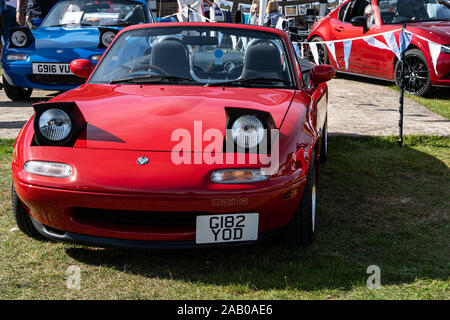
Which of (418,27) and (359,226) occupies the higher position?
(418,27)

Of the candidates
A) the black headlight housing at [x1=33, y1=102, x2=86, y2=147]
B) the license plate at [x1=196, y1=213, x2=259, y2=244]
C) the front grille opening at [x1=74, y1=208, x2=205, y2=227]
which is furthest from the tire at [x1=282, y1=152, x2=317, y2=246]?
the black headlight housing at [x1=33, y1=102, x2=86, y2=147]

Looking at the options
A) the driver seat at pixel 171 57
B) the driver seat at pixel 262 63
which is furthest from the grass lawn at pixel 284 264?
the driver seat at pixel 171 57

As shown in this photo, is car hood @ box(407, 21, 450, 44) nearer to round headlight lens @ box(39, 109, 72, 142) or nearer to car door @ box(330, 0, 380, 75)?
car door @ box(330, 0, 380, 75)

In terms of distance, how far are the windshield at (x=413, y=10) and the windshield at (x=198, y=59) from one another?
5.17 m

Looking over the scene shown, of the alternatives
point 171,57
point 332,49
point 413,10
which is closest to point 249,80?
point 171,57

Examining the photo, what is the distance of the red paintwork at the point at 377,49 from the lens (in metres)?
7.65

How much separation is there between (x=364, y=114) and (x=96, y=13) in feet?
12.8

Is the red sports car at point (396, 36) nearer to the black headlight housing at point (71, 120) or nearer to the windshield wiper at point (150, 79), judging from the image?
the windshield wiper at point (150, 79)

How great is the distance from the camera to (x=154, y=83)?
12.2 ft

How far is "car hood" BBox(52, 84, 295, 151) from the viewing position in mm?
2908

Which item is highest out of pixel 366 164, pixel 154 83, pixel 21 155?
pixel 154 83
